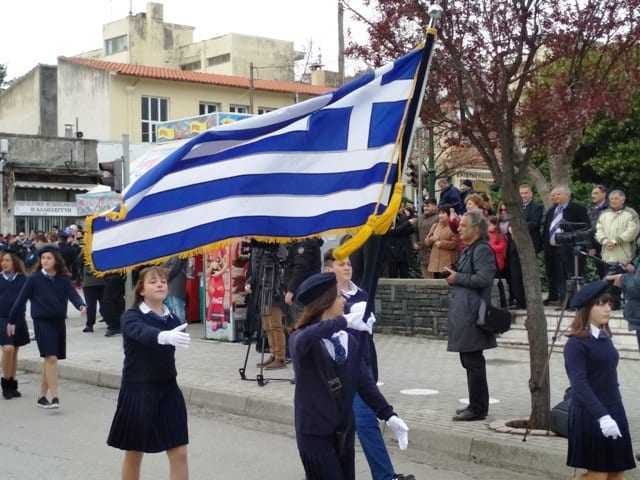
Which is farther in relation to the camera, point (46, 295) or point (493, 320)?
point (46, 295)

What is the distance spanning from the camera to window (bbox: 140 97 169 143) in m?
43.4

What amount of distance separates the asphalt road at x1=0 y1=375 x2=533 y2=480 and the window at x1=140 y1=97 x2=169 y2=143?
3394 centimetres

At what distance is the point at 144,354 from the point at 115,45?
61.0 meters

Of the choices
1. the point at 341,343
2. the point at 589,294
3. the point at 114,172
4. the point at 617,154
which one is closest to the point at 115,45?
the point at 617,154

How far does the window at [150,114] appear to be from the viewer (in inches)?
1710

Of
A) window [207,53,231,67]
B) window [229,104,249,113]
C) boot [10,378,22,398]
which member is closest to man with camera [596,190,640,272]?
boot [10,378,22,398]

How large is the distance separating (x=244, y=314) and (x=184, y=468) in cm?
878

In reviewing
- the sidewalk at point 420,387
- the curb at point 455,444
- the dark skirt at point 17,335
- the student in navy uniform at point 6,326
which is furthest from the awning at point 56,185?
the curb at point 455,444

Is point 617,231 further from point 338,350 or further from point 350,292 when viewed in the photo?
point 338,350

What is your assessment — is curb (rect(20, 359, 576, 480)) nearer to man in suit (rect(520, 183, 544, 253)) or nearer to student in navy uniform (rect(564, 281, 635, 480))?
student in navy uniform (rect(564, 281, 635, 480))

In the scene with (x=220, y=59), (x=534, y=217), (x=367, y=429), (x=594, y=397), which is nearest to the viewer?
(x=594, y=397)

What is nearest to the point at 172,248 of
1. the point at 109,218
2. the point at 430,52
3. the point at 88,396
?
the point at 109,218

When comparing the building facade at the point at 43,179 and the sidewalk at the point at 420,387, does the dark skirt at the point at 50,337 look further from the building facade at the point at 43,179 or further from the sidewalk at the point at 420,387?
the building facade at the point at 43,179

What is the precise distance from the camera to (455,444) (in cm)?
807
